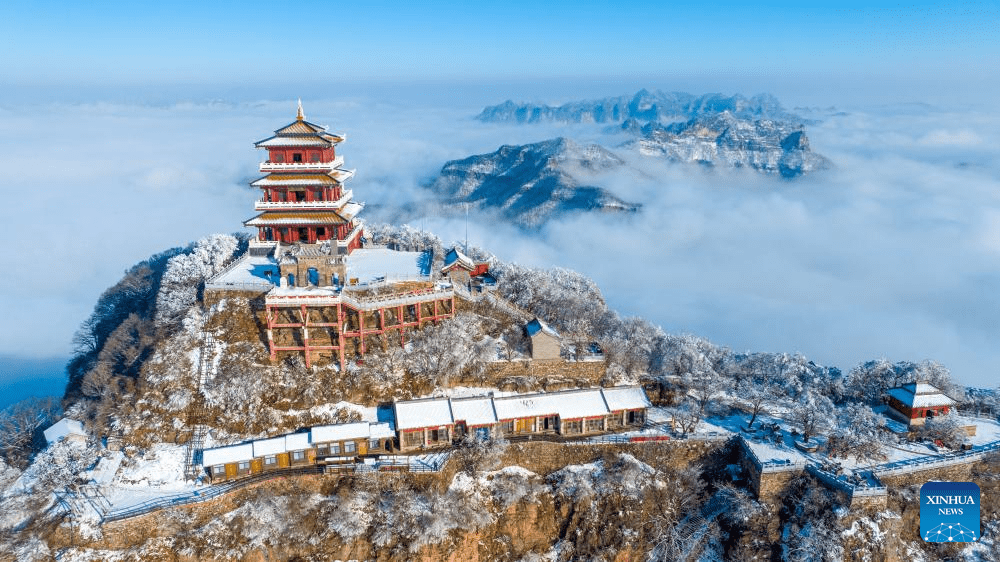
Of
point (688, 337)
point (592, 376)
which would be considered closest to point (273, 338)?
point (592, 376)

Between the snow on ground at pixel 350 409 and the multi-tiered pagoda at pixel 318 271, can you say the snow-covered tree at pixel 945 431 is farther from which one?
the snow on ground at pixel 350 409

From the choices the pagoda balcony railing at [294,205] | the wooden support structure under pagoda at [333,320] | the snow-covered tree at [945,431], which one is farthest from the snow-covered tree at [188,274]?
the snow-covered tree at [945,431]

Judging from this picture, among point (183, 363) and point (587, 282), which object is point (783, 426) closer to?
point (587, 282)

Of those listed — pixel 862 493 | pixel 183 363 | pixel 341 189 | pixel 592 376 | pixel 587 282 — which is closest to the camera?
pixel 862 493

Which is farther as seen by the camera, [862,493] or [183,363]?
[183,363]

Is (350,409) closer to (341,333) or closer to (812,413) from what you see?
(341,333)

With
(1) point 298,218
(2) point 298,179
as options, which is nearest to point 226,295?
(1) point 298,218

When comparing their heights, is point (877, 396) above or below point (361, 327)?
below
